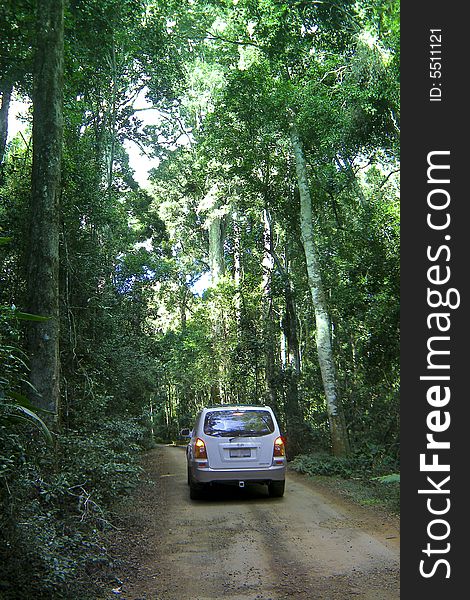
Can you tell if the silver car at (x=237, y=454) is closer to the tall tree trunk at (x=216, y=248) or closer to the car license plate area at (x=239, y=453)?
the car license plate area at (x=239, y=453)

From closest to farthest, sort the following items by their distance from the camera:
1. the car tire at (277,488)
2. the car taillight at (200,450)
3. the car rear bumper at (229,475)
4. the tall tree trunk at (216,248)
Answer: the car rear bumper at (229,475) < the car taillight at (200,450) < the car tire at (277,488) < the tall tree trunk at (216,248)

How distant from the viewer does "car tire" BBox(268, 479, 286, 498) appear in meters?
11.5

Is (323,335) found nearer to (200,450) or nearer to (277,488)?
(277,488)

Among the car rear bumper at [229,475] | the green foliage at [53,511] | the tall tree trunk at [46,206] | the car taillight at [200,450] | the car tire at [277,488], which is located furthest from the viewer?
the car tire at [277,488]

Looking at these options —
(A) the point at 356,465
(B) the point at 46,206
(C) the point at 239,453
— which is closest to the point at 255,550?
(C) the point at 239,453

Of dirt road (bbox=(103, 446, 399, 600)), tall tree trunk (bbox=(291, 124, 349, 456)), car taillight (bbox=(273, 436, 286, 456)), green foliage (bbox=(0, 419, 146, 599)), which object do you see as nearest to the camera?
green foliage (bbox=(0, 419, 146, 599))

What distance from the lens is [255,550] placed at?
743cm

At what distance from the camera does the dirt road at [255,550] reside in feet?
19.4

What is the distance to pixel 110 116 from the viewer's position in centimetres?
2336

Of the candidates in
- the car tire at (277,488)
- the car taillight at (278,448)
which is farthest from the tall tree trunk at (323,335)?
the car taillight at (278,448)

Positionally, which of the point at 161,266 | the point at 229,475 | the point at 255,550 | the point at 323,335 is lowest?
the point at 255,550

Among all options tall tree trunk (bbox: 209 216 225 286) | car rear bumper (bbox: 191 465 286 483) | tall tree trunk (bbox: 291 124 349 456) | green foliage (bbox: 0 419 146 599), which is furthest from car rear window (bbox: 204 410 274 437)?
tall tree trunk (bbox: 209 216 225 286)

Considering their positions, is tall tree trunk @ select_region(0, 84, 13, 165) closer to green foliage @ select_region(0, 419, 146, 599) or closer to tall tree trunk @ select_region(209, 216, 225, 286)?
green foliage @ select_region(0, 419, 146, 599)

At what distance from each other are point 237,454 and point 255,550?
379cm
